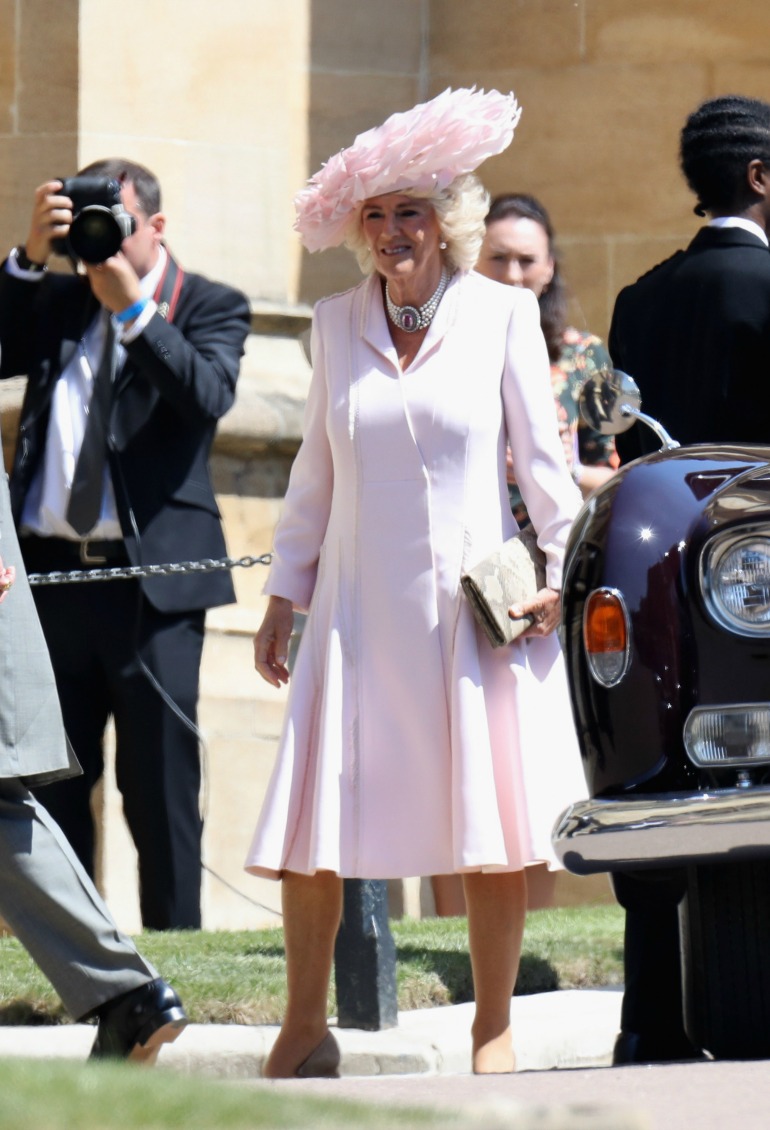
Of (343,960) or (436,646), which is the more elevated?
(436,646)

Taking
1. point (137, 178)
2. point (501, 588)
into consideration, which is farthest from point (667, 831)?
point (137, 178)

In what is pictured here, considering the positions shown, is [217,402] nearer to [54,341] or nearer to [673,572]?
[54,341]

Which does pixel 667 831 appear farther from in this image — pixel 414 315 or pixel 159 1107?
pixel 414 315

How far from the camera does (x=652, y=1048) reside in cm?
492

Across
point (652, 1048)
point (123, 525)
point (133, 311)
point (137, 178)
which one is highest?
point (137, 178)

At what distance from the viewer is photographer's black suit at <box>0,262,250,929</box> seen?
7.02 meters

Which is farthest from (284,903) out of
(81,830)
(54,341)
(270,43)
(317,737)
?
(270,43)

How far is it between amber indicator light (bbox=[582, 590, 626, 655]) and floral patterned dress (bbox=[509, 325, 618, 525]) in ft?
6.70

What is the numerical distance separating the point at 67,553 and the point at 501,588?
227cm

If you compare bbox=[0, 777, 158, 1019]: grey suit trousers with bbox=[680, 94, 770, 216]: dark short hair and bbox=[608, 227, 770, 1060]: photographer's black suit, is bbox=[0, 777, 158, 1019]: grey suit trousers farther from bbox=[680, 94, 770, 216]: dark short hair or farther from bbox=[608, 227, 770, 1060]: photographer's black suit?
bbox=[680, 94, 770, 216]: dark short hair

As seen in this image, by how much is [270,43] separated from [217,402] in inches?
98.1

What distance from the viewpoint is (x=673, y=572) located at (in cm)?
437

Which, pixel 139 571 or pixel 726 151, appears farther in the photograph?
pixel 139 571

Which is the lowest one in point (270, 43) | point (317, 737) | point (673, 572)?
point (317, 737)
